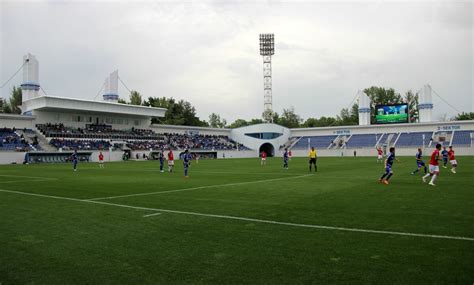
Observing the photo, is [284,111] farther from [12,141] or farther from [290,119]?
[12,141]

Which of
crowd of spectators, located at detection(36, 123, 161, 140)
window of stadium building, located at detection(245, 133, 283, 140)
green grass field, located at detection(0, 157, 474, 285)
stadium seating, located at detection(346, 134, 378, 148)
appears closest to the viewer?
green grass field, located at detection(0, 157, 474, 285)

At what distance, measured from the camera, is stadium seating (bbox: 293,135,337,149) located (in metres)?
83.0

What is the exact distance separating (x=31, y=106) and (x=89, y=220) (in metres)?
59.6

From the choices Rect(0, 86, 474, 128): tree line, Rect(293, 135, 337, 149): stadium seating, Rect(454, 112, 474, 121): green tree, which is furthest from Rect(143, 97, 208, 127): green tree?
Rect(454, 112, 474, 121): green tree

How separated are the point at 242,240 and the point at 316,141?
80050 mm

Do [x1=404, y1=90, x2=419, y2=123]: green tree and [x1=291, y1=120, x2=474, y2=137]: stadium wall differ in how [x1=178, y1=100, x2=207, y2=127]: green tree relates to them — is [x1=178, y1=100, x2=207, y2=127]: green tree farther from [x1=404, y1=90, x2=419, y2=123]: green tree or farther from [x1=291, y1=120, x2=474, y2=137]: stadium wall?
[x1=404, y1=90, x2=419, y2=123]: green tree

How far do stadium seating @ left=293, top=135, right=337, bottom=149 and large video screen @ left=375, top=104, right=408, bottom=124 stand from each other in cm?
1096

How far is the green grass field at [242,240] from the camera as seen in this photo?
18.3ft

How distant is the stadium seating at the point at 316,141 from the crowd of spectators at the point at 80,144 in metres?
42.2

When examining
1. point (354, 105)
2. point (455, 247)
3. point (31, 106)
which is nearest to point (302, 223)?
point (455, 247)

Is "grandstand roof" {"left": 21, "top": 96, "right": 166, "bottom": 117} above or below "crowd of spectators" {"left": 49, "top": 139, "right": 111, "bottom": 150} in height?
above

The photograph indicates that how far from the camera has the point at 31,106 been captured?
61344mm

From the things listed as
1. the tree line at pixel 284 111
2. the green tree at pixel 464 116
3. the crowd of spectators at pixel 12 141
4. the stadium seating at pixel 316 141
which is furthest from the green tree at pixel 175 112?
the green tree at pixel 464 116

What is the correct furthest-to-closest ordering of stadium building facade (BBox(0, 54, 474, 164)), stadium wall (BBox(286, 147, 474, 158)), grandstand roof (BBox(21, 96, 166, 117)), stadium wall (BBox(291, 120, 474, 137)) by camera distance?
stadium wall (BBox(291, 120, 474, 137)) < stadium wall (BBox(286, 147, 474, 158)) < grandstand roof (BBox(21, 96, 166, 117)) < stadium building facade (BBox(0, 54, 474, 164))
